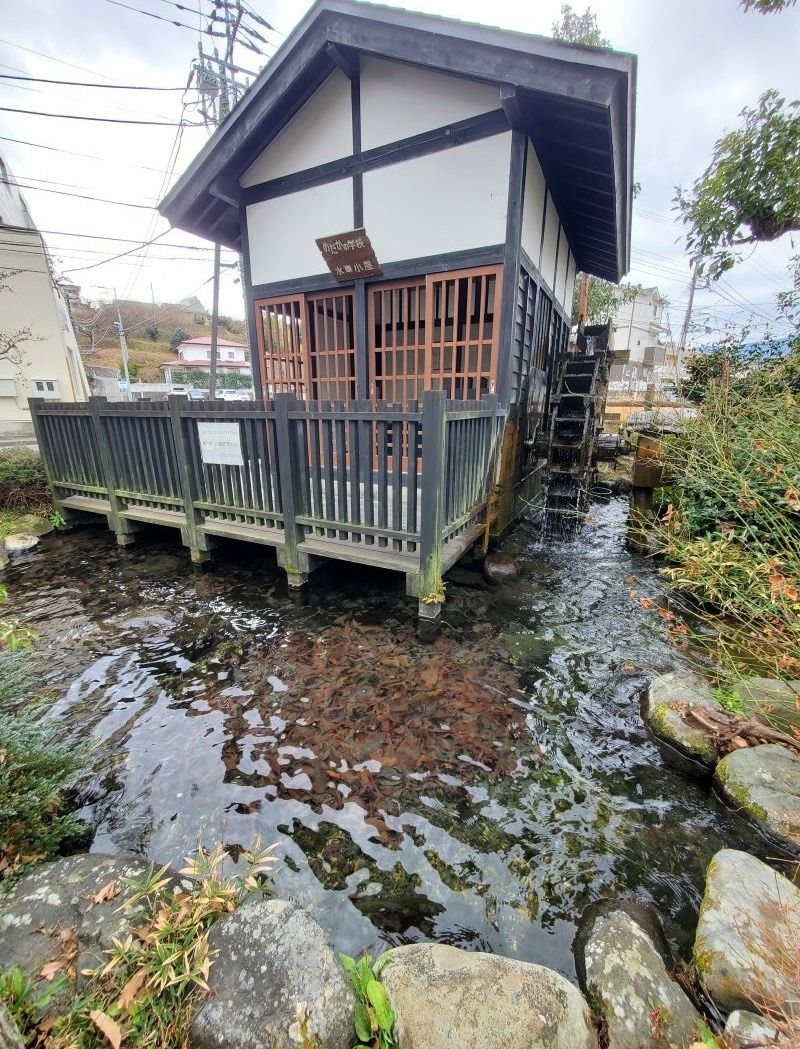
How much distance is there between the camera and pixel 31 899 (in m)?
1.70

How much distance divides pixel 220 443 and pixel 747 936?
17.7ft

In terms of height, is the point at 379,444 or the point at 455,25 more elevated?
the point at 455,25

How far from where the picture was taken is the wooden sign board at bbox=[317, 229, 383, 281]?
6055mm

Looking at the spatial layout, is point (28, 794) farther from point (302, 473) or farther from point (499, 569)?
point (499, 569)

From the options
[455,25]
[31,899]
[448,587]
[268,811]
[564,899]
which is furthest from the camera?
[448,587]

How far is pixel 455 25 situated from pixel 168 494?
20.2 ft

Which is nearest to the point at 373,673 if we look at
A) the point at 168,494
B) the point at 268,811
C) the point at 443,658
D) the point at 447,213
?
the point at 443,658

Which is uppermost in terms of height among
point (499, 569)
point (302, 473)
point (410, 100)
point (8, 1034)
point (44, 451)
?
point (410, 100)

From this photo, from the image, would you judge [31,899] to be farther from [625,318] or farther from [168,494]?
[625,318]

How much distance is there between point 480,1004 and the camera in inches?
59.2

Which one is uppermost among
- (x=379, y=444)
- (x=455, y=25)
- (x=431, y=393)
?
(x=455, y=25)

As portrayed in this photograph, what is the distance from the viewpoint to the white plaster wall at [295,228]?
646 cm

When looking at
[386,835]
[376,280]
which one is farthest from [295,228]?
[386,835]

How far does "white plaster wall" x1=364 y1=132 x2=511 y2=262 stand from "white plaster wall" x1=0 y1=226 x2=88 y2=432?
16251mm
